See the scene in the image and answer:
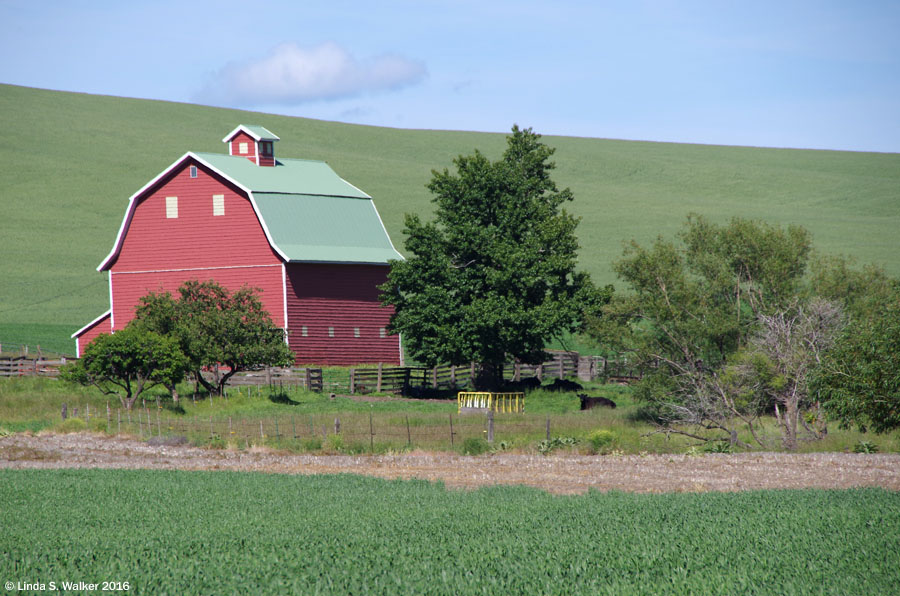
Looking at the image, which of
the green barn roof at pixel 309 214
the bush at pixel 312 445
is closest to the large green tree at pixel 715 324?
the bush at pixel 312 445

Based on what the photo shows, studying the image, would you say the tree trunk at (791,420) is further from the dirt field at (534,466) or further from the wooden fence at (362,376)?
the wooden fence at (362,376)

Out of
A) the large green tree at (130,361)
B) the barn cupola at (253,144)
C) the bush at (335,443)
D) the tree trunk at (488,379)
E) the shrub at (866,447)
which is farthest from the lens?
the barn cupola at (253,144)

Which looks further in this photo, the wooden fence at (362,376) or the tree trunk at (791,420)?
the wooden fence at (362,376)

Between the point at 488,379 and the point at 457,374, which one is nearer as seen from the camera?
the point at 488,379

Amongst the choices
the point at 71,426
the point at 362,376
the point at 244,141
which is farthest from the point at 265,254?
the point at 71,426

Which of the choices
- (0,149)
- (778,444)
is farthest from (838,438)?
(0,149)

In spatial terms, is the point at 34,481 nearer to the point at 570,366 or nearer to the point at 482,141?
the point at 570,366

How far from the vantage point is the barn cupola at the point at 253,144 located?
49812 mm

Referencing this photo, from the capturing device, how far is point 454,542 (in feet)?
41.1

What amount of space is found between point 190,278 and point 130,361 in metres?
11.7

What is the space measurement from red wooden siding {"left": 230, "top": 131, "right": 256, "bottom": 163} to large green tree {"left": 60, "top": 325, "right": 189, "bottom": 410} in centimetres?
1789

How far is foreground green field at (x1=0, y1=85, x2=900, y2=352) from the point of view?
68562 mm

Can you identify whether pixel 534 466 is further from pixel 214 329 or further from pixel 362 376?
pixel 362 376

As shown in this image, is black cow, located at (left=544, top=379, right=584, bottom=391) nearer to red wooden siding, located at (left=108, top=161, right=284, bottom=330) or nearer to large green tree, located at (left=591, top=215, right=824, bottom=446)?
large green tree, located at (left=591, top=215, right=824, bottom=446)
